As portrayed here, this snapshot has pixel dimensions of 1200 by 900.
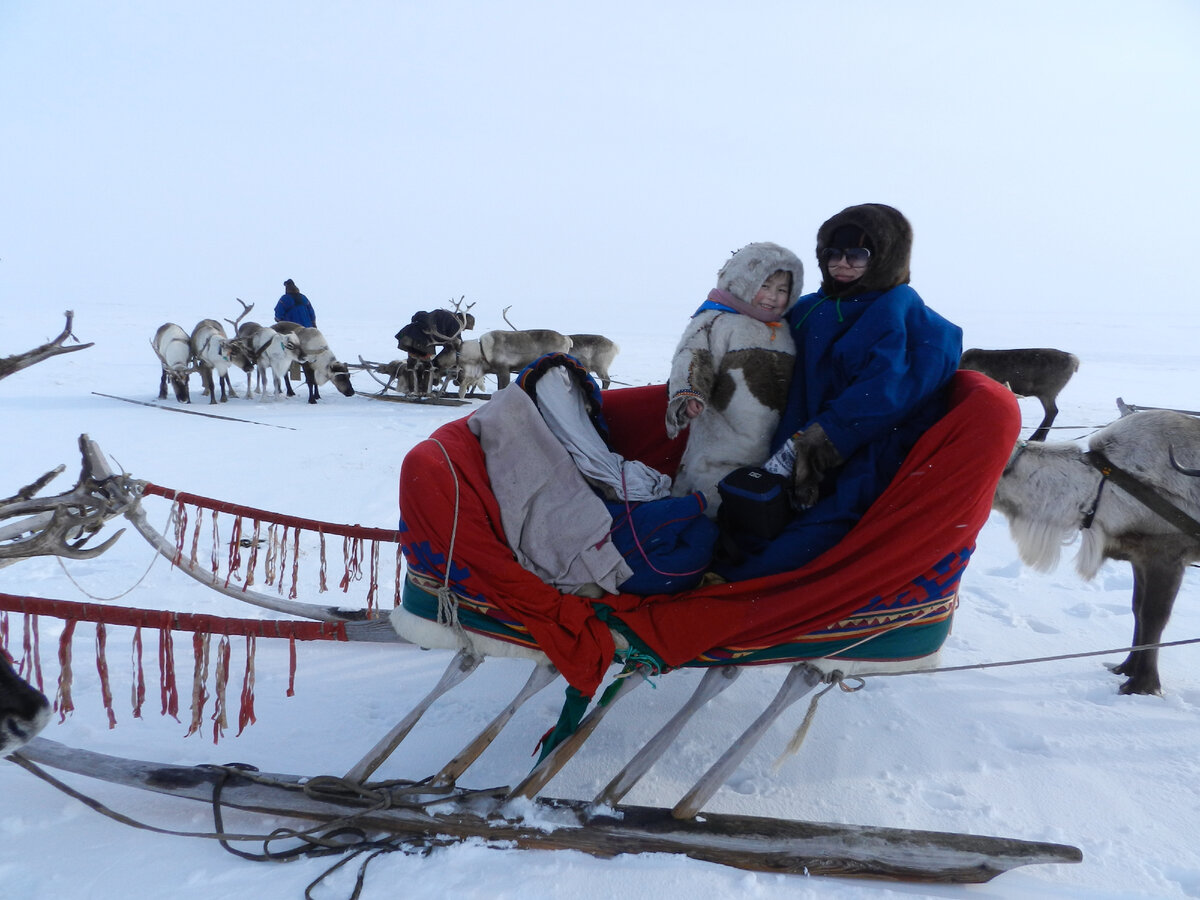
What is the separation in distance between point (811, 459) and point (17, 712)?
86.4 inches

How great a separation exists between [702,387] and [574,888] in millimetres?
1532

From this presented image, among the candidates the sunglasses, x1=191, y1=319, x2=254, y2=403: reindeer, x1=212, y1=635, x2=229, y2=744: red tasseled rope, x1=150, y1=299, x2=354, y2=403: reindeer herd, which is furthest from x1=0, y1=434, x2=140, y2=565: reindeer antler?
x1=191, y1=319, x2=254, y2=403: reindeer

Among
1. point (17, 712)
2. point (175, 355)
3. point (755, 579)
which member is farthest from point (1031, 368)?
point (175, 355)

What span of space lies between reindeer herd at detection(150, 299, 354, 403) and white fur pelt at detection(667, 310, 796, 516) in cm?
990

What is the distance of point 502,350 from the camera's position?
12492 millimetres

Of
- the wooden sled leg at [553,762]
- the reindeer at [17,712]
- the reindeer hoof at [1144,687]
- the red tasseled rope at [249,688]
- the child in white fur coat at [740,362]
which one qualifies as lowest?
the reindeer hoof at [1144,687]

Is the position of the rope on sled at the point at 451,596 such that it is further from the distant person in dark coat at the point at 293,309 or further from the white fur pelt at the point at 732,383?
the distant person in dark coat at the point at 293,309

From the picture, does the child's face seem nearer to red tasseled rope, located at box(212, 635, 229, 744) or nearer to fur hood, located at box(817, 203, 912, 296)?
fur hood, located at box(817, 203, 912, 296)

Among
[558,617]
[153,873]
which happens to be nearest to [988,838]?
[558,617]

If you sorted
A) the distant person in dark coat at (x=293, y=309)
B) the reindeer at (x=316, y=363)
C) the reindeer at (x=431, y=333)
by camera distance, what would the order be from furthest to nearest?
the distant person in dark coat at (x=293, y=309)
the reindeer at (x=316, y=363)
the reindeer at (x=431, y=333)

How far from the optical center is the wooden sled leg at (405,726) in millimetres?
2303

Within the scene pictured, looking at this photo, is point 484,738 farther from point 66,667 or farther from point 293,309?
point 293,309

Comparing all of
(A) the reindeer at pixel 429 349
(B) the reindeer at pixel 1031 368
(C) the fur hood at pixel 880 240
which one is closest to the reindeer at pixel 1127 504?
(C) the fur hood at pixel 880 240

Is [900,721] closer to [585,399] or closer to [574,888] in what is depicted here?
[574,888]
